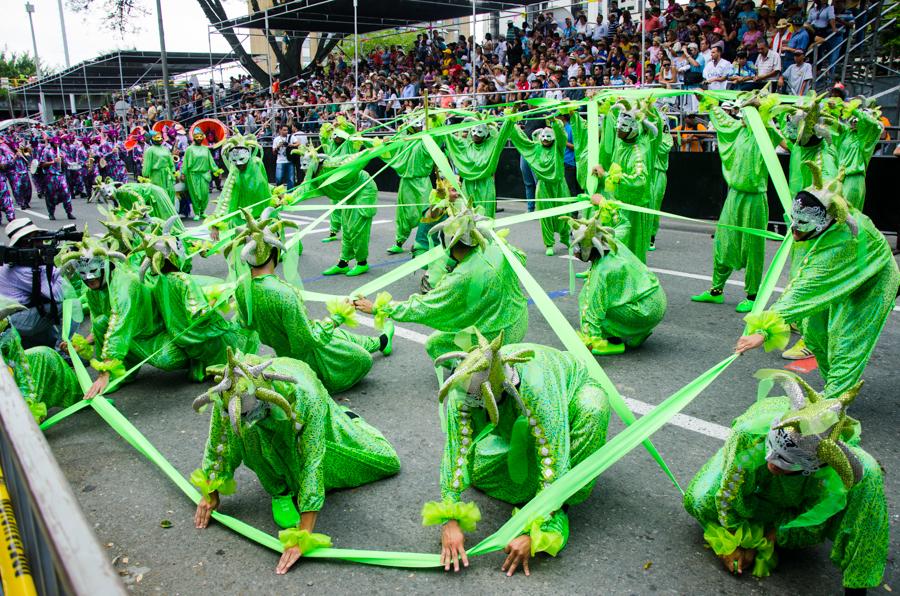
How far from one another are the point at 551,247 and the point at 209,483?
6719 millimetres

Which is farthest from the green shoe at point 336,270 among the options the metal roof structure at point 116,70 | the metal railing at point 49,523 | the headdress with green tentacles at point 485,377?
the metal roof structure at point 116,70

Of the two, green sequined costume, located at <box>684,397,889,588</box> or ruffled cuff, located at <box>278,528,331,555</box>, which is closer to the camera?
green sequined costume, located at <box>684,397,889,588</box>

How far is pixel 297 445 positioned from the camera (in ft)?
11.2

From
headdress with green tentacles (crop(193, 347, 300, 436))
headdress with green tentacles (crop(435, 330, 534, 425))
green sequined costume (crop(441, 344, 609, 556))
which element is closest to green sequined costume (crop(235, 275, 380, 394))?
headdress with green tentacles (crop(193, 347, 300, 436))

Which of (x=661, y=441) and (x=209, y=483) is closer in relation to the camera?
(x=209, y=483)

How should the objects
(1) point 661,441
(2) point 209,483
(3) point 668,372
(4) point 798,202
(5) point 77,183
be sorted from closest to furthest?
1. (2) point 209,483
2. (4) point 798,202
3. (1) point 661,441
4. (3) point 668,372
5. (5) point 77,183

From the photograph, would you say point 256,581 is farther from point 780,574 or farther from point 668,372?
point 668,372

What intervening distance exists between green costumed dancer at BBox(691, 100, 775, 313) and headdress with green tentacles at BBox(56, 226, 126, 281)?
5.20 metres

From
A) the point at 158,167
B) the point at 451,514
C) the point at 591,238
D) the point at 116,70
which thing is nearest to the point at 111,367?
the point at 451,514

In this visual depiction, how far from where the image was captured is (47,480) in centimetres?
123

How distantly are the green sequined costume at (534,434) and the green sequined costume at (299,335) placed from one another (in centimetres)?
166

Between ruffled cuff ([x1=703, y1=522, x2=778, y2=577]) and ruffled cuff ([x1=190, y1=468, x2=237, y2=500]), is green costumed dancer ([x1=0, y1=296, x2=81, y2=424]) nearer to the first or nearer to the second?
ruffled cuff ([x1=190, y1=468, x2=237, y2=500])

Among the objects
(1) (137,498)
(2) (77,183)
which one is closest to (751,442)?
(1) (137,498)

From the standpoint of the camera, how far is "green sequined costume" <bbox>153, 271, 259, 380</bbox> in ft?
17.4
